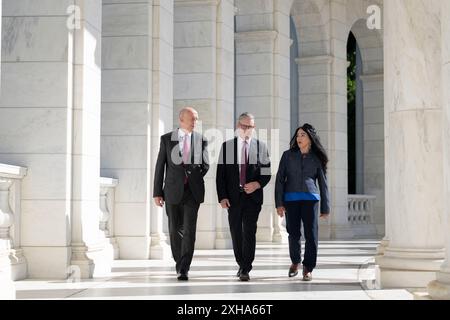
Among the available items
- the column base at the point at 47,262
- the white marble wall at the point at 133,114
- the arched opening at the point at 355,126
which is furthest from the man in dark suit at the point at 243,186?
the arched opening at the point at 355,126

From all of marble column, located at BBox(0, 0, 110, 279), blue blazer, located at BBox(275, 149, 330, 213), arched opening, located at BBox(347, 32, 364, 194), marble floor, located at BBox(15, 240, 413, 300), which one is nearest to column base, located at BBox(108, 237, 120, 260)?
marble floor, located at BBox(15, 240, 413, 300)

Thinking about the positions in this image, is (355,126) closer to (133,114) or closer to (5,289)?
(133,114)

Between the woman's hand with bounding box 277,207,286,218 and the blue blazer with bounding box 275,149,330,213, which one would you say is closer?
the woman's hand with bounding box 277,207,286,218

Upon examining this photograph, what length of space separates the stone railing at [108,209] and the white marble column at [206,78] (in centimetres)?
467

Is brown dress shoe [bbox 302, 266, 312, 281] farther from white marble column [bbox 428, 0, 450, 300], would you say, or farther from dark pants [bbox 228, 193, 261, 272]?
white marble column [bbox 428, 0, 450, 300]

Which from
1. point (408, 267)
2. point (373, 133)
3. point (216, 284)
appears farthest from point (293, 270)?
point (373, 133)

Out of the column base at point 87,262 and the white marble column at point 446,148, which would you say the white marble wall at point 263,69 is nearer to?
the column base at point 87,262

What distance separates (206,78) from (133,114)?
467 cm

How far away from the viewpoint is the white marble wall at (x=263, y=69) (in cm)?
2605

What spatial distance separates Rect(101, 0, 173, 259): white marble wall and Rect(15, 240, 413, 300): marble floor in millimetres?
976

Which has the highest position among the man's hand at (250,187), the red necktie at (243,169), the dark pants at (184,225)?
Result: the red necktie at (243,169)

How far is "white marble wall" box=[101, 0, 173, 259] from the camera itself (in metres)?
17.7

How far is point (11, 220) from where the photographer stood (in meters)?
12.8
